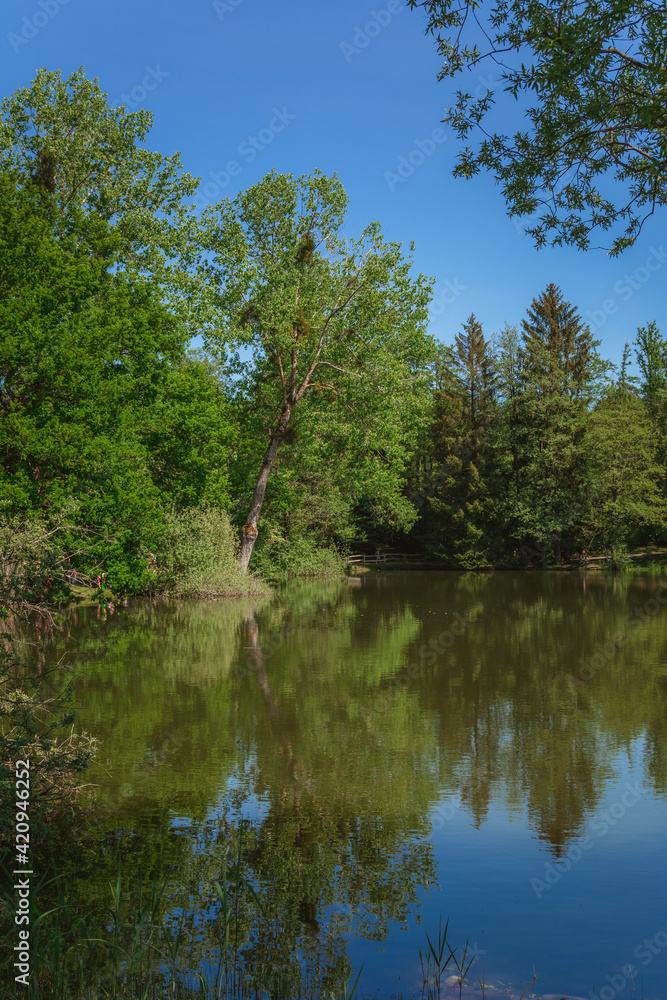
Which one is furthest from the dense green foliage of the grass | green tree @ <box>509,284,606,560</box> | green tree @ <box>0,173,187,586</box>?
the grass

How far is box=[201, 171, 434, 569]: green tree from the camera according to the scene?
110 feet

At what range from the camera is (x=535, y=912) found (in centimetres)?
573

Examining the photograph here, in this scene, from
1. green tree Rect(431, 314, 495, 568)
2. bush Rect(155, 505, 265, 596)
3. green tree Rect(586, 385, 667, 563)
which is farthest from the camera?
green tree Rect(431, 314, 495, 568)

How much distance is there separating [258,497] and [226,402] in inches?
225

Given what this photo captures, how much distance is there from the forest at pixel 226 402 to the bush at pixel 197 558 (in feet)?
0.32

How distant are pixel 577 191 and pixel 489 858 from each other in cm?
809

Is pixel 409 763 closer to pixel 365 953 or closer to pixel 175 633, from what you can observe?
pixel 365 953

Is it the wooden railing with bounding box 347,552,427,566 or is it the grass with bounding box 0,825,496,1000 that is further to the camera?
the wooden railing with bounding box 347,552,427,566

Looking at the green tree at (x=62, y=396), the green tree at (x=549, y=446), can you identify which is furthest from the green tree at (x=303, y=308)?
the green tree at (x=549, y=446)

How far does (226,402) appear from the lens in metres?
37.2

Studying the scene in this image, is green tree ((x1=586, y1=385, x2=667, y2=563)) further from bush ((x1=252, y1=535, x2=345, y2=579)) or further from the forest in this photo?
bush ((x1=252, y1=535, x2=345, y2=579))

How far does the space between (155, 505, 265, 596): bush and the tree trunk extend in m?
2.18

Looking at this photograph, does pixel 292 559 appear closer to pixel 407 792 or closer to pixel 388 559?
pixel 388 559

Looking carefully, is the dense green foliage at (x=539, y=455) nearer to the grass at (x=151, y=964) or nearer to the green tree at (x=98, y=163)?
the green tree at (x=98, y=163)
